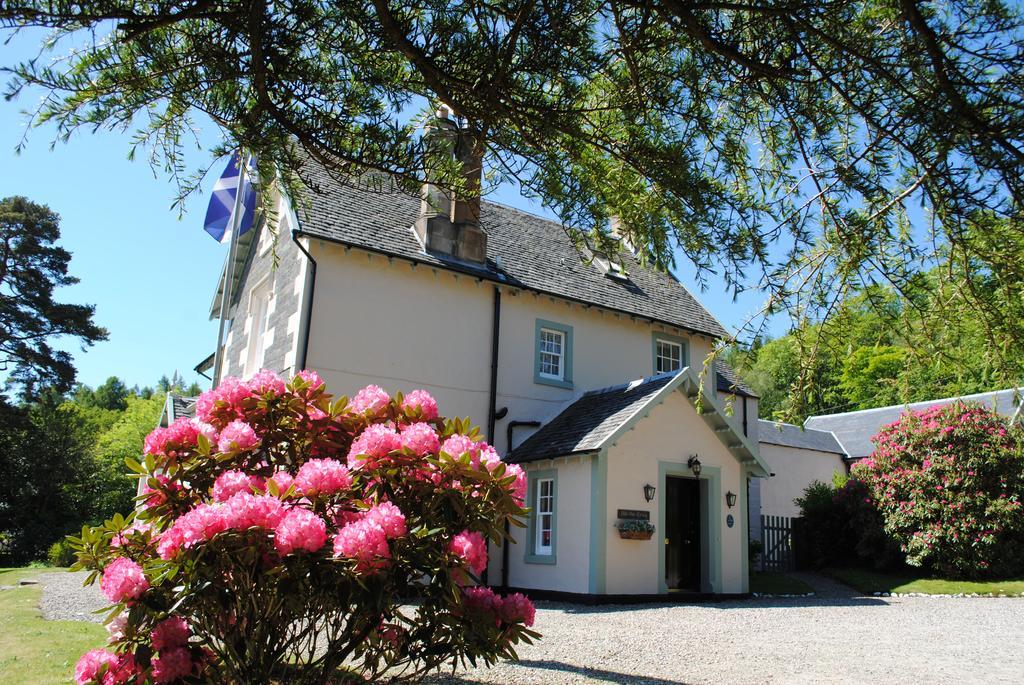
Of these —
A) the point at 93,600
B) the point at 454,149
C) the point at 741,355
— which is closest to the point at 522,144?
the point at 454,149

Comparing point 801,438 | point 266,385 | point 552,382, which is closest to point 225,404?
point 266,385

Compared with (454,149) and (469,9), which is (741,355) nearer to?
(454,149)

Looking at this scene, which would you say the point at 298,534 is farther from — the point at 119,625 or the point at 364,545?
the point at 119,625

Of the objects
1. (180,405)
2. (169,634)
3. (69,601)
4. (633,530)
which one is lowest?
(69,601)

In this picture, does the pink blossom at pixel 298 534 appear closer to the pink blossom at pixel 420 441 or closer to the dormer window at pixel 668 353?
the pink blossom at pixel 420 441

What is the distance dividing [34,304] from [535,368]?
26478 mm

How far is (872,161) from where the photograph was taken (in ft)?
13.6

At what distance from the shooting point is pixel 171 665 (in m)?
3.95

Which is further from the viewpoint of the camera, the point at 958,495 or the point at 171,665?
the point at 958,495

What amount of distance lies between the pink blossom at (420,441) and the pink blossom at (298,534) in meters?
0.72

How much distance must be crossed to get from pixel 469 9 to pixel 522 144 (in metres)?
0.80

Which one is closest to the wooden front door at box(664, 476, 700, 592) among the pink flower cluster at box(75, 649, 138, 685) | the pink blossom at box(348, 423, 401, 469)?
the pink blossom at box(348, 423, 401, 469)

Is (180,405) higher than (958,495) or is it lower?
higher

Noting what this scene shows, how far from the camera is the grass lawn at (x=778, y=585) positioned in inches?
648
